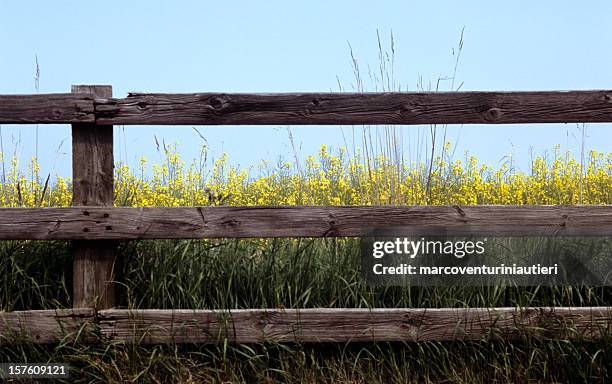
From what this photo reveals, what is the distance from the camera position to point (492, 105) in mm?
4457

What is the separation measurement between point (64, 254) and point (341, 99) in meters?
1.95

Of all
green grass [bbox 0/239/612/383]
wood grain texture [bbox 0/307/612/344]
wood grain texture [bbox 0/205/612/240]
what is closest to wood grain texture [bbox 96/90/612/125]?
wood grain texture [bbox 0/205/612/240]

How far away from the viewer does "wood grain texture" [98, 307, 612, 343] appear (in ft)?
14.3

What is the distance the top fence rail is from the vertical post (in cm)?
8

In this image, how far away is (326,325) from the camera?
172 inches

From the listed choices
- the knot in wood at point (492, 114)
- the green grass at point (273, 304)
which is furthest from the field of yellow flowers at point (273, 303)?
the knot in wood at point (492, 114)

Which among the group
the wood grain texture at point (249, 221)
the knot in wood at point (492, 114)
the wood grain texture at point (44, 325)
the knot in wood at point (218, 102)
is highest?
the knot in wood at point (218, 102)

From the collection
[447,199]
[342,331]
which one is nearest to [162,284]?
[342,331]

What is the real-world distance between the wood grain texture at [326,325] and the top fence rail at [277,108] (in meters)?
1.09

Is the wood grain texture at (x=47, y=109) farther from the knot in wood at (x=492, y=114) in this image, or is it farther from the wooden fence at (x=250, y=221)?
the knot in wood at (x=492, y=114)

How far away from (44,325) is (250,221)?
1.36m

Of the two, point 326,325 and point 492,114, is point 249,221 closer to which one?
point 326,325

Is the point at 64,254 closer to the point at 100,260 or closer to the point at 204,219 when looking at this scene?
the point at 100,260

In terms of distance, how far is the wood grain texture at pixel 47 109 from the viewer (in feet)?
14.4
